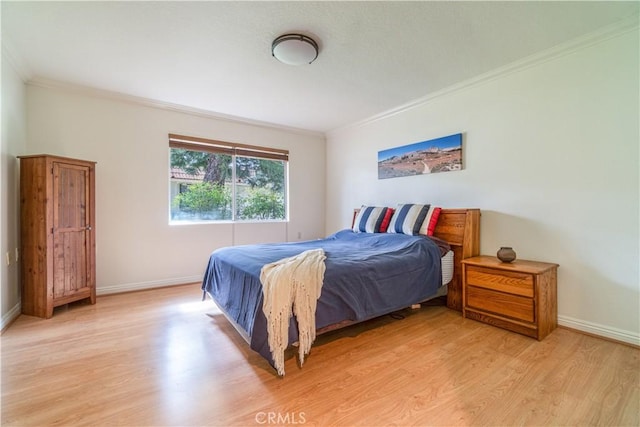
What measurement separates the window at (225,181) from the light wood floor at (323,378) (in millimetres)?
1912

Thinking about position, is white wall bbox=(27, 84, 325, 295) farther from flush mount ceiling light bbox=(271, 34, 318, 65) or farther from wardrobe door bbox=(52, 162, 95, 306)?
flush mount ceiling light bbox=(271, 34, 318, 65)

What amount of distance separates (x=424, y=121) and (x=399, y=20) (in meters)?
1.73

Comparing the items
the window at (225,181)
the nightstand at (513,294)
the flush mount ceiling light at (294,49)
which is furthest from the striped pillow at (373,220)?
the flush mount ceiling light at (294,49)

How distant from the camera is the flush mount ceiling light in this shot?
228 centimetres

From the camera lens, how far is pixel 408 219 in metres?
3.29

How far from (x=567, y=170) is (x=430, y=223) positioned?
125 cm

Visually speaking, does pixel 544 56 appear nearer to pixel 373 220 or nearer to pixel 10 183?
pixel 373 220

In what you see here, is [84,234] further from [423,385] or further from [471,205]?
[471,205]

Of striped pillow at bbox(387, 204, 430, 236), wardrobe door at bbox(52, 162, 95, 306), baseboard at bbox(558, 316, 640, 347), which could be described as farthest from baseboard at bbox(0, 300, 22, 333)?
baseboard at bbox(558, 316, 640, 347)

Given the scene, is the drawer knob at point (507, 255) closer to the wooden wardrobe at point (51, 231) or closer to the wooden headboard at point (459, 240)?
the wooden headboard at point (459, 240)

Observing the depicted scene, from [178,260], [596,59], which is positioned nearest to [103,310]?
[178,260]

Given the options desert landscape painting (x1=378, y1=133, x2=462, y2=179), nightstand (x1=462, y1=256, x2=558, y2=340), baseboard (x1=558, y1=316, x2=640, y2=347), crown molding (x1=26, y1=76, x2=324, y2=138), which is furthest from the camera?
desert landscape painting (x1=378, y1=133, x2=462, y2=179)

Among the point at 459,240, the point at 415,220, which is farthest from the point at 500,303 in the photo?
the point at 415,220

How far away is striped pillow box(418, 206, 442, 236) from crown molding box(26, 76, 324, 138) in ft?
9.27
